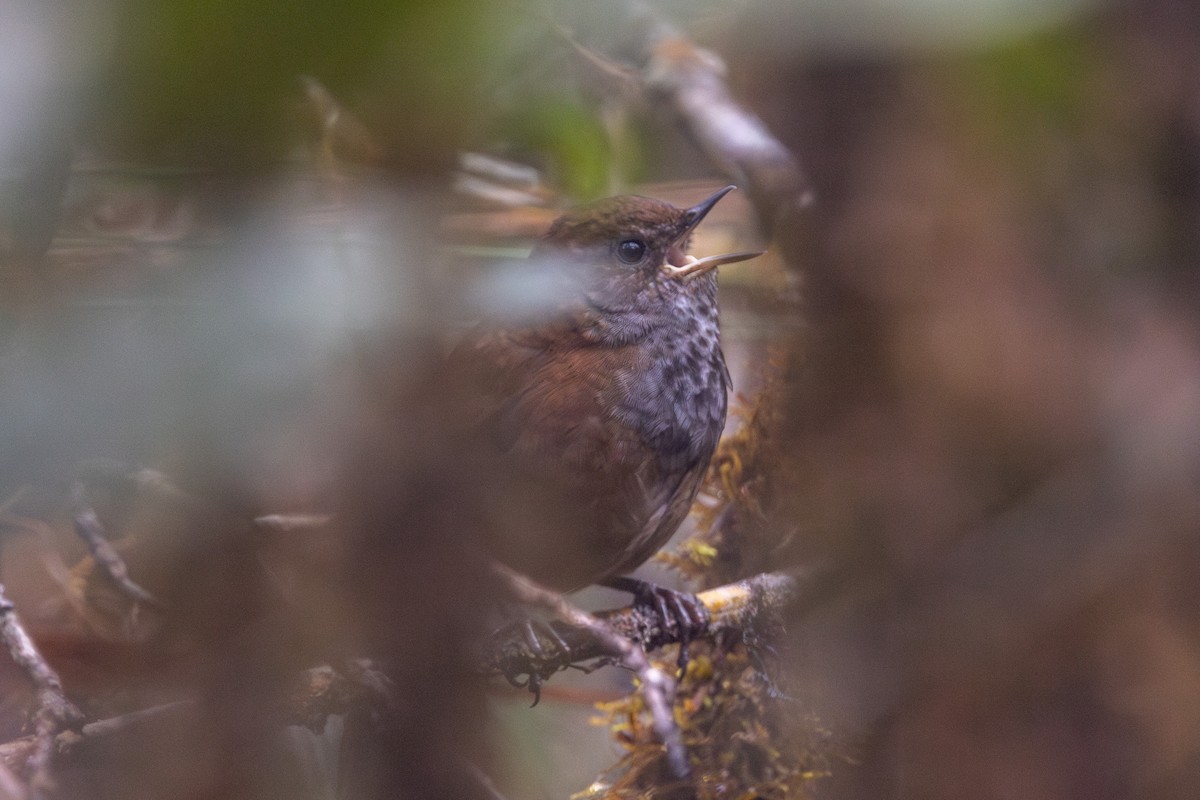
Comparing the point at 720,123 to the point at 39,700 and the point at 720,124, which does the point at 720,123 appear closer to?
the point at 720,124

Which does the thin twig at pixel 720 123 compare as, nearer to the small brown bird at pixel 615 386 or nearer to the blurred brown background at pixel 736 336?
the blurred brown background at pixel 736 336

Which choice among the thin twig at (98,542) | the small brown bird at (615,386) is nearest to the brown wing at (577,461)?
the small brown bird at (615,386)

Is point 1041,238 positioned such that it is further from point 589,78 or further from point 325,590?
point 325,590

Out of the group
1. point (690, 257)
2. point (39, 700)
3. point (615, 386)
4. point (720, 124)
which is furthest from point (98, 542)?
point (720, 124)

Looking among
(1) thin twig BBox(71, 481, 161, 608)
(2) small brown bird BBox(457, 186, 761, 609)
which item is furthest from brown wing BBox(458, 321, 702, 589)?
(1) thin twig BBox(71, 481, 161, 608)

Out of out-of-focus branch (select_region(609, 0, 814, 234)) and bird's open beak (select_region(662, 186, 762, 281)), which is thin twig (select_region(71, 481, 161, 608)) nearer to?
bird's open beak (select_region(662, 186, 762, 281))

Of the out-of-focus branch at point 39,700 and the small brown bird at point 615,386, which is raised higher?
the small brown bird at point 615,386

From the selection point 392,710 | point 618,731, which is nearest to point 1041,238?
point 618,731
